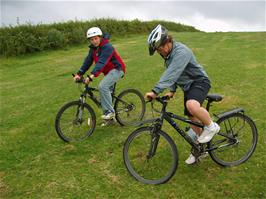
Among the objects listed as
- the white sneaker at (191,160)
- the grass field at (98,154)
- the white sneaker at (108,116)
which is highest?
the white sneaker at (108,116)

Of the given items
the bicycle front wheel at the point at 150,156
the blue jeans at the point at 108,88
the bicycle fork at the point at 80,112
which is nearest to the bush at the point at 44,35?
the blue jeans at the point at 108,88

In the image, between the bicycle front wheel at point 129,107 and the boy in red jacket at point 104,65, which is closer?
the boy in red jacket at point 104,65

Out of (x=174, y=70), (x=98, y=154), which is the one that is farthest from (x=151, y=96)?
(x=98, y=154)

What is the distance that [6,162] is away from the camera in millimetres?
6750

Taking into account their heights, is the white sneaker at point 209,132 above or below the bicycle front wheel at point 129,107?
above

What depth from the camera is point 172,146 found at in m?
5.48

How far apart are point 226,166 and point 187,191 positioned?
104 centimetres

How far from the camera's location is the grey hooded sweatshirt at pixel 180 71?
209 inches

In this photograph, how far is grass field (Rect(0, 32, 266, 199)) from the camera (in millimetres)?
5535

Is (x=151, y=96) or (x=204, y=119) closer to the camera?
(x=151, y=96)

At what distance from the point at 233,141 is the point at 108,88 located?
2.87m

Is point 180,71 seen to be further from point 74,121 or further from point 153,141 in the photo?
point 74,121

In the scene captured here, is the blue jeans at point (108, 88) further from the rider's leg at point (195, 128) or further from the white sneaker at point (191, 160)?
the white sneaker at point (191, 160)

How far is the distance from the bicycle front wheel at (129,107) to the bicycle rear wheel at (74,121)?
0.88m
